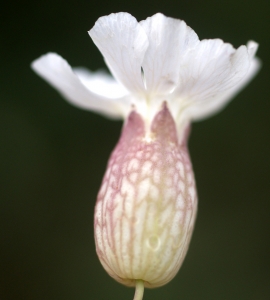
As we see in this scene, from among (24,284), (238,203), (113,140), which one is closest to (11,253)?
(24,284)

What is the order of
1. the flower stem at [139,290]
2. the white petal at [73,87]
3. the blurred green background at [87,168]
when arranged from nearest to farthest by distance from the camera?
1. the flower stem at [139,290]
2. the white petal at [73,87]
3. the blurred green background at [87,168]

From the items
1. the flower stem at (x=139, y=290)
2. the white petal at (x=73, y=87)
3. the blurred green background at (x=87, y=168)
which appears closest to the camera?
the flower stem at (x=139, y=290)

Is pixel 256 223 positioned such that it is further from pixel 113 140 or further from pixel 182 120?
pixel 182 120

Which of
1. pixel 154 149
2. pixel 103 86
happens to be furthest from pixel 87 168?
pixel 154 149

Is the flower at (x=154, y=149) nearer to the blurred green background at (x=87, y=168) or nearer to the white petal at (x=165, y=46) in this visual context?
the white petal at (x=165, y=46)

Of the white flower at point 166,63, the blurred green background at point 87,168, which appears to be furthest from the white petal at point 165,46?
the blurred green background at point 87,168

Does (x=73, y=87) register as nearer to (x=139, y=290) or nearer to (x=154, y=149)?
(x=154, y=149)

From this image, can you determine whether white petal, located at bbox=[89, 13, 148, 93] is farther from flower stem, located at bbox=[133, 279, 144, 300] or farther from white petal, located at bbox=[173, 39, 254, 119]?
flower stem, located at bbox=[133, 279, 144, 300]
